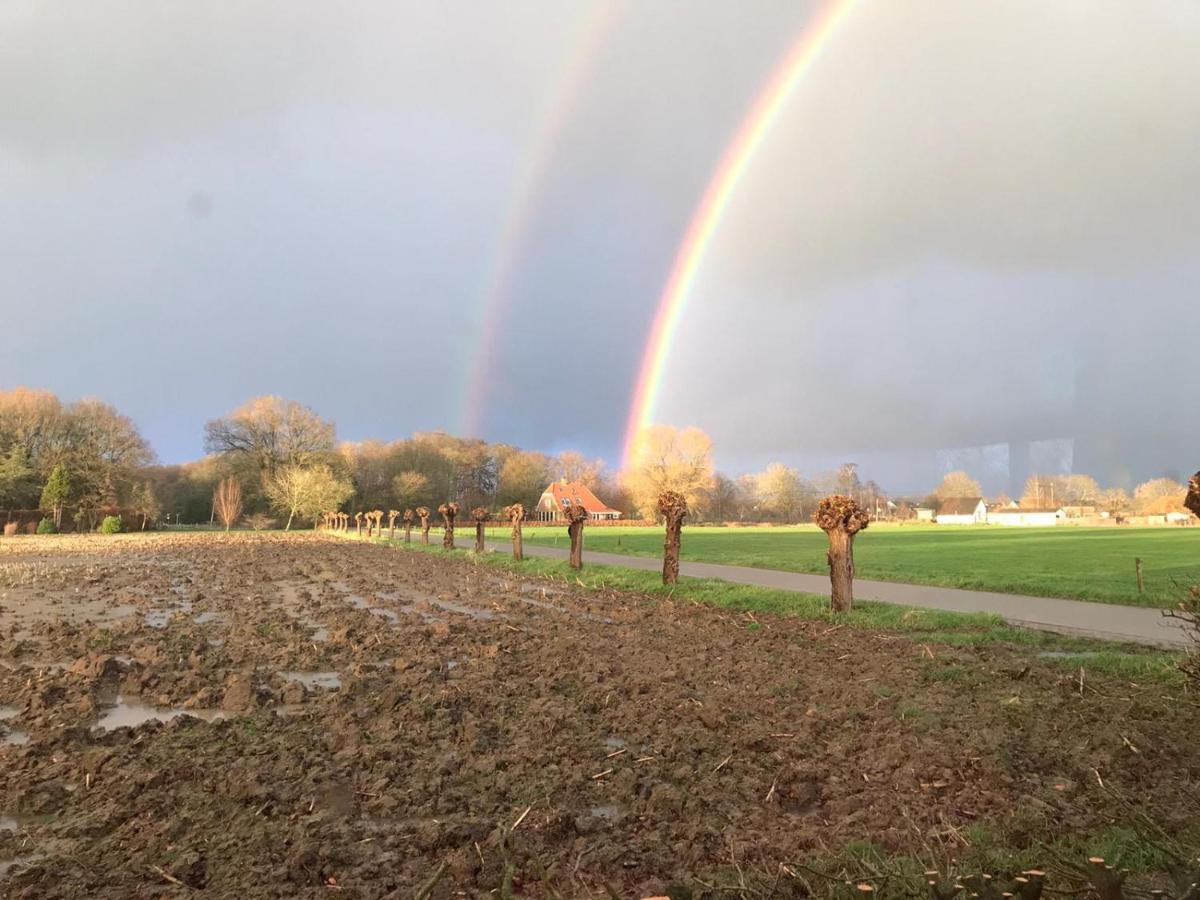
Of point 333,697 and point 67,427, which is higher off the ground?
point 67,427

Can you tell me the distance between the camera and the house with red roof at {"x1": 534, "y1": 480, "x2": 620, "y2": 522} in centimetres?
11506

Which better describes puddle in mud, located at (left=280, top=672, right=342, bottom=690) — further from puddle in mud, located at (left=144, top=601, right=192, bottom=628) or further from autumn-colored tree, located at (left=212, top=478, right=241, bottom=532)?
autumn-colored tree, located at (left=212, top=478, right=241, bottom=532)

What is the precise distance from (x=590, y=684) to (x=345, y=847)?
499 centimetres

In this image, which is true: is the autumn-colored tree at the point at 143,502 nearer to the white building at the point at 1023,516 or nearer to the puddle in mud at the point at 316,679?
the puddle in mud at the point at 316,679

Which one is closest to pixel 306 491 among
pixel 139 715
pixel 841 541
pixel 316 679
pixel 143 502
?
pixel 143 502

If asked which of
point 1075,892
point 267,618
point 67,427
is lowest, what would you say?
point 267,618

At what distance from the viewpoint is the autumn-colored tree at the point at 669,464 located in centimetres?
9862

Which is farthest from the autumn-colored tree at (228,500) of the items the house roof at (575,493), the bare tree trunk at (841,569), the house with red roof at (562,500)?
the bare tree trunk at (841,569)

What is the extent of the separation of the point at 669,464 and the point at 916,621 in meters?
85.8

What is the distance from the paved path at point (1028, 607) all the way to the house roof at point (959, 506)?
17405 cm

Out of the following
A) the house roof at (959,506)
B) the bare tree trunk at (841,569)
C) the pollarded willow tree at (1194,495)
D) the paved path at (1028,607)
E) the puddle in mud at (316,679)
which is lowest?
the puddle in mud at (316,679)

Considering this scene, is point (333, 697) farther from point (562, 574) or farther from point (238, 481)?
point (238, 481)

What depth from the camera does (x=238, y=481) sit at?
8631 cm

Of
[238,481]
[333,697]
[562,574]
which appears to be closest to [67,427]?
[238,481]
